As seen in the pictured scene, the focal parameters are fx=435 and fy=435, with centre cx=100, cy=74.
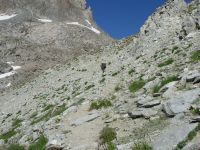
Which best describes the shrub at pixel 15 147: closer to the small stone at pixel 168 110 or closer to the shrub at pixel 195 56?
the small stone at pixel 168 110

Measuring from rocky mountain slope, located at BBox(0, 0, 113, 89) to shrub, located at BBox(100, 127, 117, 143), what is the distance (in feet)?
183

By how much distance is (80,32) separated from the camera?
10812cm

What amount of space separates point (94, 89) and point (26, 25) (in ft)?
275

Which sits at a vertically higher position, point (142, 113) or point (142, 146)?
point (142, 113)

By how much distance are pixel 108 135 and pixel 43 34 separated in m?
89.1

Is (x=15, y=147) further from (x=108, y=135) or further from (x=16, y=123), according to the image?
(x=16, y=123)

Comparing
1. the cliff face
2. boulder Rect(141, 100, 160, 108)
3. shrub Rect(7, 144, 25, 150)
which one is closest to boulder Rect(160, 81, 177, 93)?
boulder Rect(141, 100, 160, 108)

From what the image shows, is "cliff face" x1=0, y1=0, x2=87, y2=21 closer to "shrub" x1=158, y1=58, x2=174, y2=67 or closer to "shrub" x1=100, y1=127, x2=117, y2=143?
"shrub" x1=158, y1=58, x2=174, y2=67

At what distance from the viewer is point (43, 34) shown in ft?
339

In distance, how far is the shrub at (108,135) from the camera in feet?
51.8

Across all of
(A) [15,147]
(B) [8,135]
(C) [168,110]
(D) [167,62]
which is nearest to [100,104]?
(A) [15,147]

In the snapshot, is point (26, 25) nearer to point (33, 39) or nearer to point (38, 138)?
point (33, 39)

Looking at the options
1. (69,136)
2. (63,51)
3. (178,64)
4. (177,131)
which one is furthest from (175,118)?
(63,51)

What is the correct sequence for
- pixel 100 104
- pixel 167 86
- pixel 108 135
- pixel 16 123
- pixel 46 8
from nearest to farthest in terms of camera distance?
1. pixel 108 135
2. pixel 167 86
3. pixel 100 104
4. pixel 16 123
5. pixel 46 8
